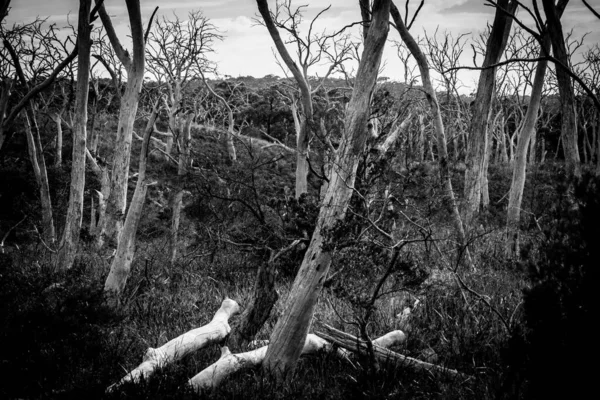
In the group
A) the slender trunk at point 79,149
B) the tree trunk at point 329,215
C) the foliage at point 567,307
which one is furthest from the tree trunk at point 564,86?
the slender trunk at point 79,149

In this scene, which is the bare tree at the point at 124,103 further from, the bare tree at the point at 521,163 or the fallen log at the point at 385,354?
the bare tree at the point at 521,163

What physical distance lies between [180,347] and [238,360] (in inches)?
31.7

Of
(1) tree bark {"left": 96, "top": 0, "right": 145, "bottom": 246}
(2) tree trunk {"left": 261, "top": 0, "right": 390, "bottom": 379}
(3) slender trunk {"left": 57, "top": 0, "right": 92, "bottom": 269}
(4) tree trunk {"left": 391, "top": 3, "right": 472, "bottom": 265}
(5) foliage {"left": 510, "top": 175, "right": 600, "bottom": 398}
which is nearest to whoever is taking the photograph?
(5) foliage {"left": 510, "top": 175, "right": 600, "bottom": 398}

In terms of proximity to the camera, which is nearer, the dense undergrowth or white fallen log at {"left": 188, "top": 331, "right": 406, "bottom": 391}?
the dense undergrowth

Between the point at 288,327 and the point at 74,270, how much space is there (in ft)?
18.1

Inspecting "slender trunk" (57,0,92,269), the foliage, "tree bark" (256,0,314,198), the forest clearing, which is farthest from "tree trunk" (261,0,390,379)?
"slender trunk" (57,0,92,269)

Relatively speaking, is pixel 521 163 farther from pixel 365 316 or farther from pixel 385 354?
pixel 365 316

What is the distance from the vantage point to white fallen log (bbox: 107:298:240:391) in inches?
142

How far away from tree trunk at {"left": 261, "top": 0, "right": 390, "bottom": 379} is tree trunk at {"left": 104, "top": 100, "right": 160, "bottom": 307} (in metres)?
3.25

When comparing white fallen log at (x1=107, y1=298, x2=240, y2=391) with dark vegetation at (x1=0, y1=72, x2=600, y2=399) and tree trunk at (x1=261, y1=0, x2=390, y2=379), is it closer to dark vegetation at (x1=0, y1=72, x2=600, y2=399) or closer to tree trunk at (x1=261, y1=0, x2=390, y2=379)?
dark vegetation at (x1=0, y1=72, x2=600, y2=399)

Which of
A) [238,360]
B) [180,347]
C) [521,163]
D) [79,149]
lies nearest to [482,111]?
[521,163]

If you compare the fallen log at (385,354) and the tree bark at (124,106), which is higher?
the tree bark at (124,106)

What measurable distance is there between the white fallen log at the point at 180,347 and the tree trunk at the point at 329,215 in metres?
1.02

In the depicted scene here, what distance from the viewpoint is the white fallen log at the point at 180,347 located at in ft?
11.8
